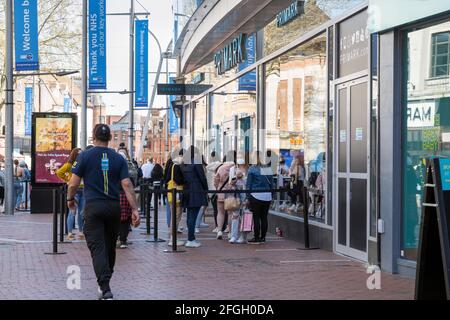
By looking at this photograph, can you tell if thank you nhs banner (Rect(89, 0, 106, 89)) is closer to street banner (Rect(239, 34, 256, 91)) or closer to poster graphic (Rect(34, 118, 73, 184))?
poster graphic (Rect(34, 118, 73, 184))

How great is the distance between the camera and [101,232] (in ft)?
28.4

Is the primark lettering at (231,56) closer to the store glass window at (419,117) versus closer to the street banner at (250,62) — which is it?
the street banner at (250,62)

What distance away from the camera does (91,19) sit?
3105 centimetres

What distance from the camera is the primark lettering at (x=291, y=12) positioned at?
15.5 metres

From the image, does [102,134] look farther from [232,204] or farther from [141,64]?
[141,64]

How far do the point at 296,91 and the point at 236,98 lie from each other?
18.7ft

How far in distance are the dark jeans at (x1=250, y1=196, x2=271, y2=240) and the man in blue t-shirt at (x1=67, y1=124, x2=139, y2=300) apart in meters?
6.34

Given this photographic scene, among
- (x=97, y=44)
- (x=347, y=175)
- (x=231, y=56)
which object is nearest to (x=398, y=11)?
(x=347, y=175)

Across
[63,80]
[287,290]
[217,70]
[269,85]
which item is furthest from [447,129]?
[63,80]

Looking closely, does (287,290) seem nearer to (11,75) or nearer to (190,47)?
(11,75)

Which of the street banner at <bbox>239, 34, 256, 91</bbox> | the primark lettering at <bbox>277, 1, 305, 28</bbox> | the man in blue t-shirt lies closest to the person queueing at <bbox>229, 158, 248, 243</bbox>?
the primark lettering at <bbox>277, 1, 305, 28</bbox>

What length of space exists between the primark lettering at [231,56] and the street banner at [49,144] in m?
4.71

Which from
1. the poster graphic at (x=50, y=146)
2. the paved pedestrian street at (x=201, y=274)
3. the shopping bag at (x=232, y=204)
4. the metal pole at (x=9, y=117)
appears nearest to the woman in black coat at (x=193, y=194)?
the paved pedestrian street at (x=201, y=274)

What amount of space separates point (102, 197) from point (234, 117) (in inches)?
560
